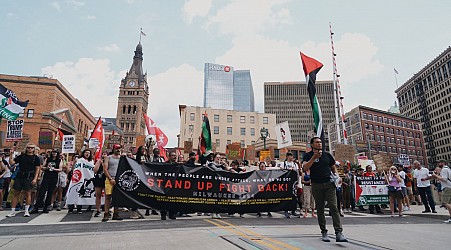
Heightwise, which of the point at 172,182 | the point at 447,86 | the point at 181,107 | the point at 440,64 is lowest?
the point at 172,182

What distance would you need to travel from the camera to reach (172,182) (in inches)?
298

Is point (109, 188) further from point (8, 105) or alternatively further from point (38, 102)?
point (38, 102)

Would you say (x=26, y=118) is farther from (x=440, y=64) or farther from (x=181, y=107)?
(x=440, y=64)

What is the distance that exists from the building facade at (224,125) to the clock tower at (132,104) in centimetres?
4409

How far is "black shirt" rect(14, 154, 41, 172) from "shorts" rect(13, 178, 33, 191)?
28cm

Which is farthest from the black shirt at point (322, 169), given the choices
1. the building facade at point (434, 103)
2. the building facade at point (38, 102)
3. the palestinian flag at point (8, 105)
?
the building facade at point (434, 103)

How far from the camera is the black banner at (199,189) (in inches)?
285

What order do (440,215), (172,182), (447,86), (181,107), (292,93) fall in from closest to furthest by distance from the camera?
(172,182) → (440,215) → (181,107) → (447,86) → (292,93)

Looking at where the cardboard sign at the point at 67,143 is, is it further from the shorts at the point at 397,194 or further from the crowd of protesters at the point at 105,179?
the shorts at the point at 397,194

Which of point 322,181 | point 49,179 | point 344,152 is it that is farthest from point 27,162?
point 344,152

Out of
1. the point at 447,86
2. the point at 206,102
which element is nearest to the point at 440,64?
the point at 447,86

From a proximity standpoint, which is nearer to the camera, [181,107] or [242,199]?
[242,199]

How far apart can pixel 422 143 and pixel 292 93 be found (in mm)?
63890

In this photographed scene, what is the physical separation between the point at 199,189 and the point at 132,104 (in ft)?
327
